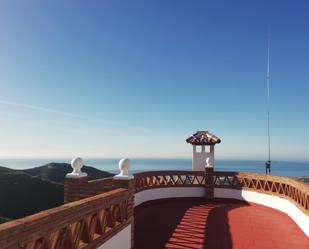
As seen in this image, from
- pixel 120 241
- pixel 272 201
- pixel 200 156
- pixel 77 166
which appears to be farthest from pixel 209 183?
pixel 120 241

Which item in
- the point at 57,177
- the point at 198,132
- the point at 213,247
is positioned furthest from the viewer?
the point at 57,177

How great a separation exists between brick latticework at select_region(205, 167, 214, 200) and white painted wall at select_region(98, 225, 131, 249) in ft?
25.7

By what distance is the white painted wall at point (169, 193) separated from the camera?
489 inches

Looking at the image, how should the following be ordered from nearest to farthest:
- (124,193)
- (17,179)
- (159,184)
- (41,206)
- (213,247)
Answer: (124,193), (213,247), (159,184), (41,206), (17,179)

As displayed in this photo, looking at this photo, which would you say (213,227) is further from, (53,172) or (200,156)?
(53,172)

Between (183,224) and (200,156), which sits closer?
(183,224)

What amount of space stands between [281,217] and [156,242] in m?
5.22

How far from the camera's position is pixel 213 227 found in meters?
8.88

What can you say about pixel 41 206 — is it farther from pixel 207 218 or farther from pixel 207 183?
pixel 207 218

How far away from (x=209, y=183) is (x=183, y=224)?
479 cm

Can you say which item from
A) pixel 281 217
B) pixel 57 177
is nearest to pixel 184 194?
pixel 281 217

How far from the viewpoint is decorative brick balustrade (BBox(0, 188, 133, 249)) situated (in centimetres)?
290

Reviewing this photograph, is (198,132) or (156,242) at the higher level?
(198,132)

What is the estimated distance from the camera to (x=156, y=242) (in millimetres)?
7473
